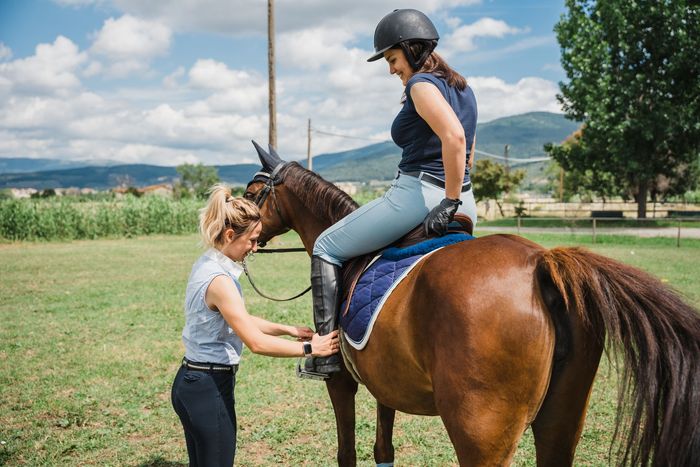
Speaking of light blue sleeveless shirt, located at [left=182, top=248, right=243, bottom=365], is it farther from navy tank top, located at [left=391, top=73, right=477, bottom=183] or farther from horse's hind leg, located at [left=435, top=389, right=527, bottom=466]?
horse's hind leg, located at [left=435, top=389, right=527, bottom=466]

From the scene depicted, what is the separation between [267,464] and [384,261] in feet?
8.13

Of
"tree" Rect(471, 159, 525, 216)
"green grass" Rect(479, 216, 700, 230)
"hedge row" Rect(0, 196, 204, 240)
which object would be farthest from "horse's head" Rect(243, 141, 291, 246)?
"tree" Rect(471, 159, 525, 216)

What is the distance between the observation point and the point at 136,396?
5961 mm

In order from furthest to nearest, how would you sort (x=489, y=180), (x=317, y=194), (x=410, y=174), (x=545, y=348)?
(x=489, y=180), (x=317, y=194), (x=410, y=174), (x=545, y=348)

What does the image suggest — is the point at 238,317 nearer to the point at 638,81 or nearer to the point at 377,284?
the point at 377,284

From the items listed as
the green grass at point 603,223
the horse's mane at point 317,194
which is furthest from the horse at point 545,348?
the green grass at point 603,223

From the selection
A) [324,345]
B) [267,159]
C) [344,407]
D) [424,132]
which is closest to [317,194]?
[267,159]

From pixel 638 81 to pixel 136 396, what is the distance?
31.1 m

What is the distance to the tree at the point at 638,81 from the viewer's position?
27.8 meters

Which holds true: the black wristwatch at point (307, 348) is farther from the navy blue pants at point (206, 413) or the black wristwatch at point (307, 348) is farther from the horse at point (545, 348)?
the horse at point (545, 348)

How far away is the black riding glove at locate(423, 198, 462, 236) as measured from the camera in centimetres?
281

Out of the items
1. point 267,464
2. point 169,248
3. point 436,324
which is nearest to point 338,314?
point 436,324

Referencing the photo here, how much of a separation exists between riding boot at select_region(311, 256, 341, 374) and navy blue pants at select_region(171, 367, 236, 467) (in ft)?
2.00

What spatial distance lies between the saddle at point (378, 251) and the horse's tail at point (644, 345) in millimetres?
824
